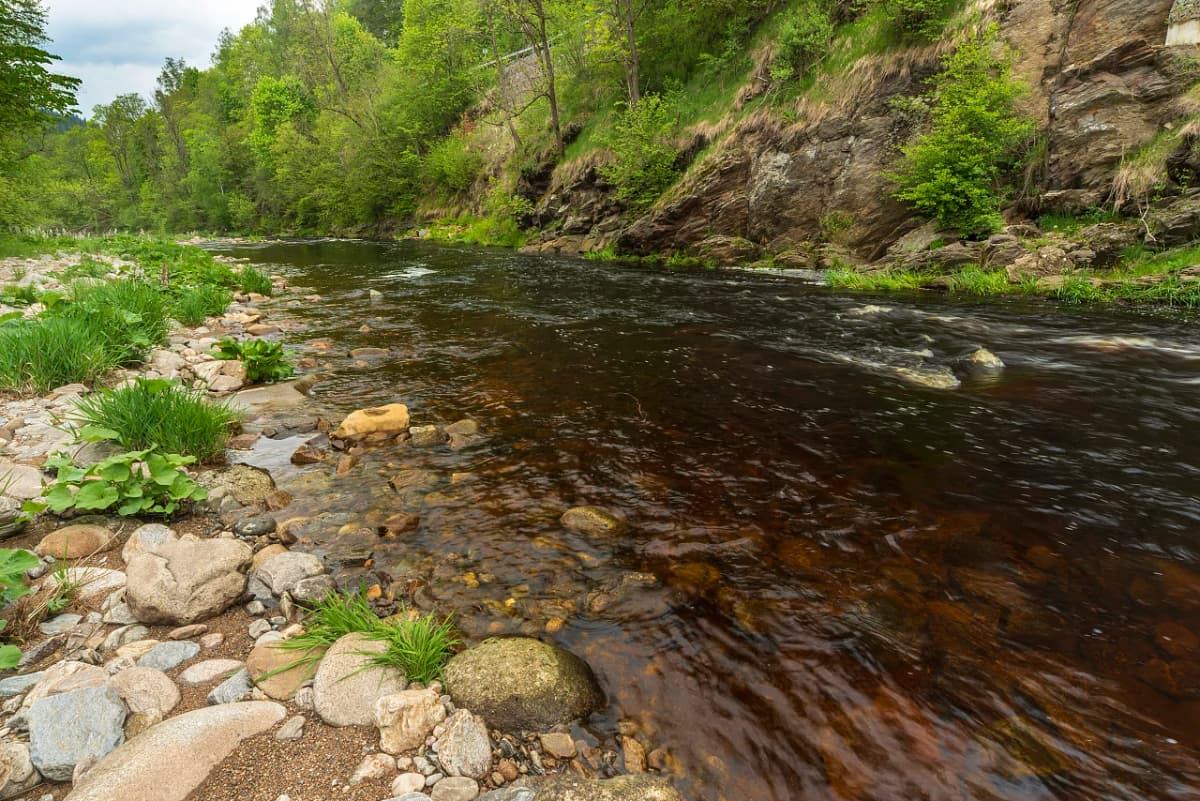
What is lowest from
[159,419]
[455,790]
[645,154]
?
[455,790]

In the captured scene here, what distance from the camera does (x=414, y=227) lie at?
153 ft

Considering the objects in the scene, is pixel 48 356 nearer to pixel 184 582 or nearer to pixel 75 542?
pixel 75 542

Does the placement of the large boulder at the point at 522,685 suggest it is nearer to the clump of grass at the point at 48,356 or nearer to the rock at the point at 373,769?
the rock at the point at 373,769

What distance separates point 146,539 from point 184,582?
0.89 meters

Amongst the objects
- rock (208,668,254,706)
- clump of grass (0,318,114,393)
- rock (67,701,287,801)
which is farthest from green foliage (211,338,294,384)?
rock (67,701,287,801)

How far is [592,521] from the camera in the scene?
4.31 metres

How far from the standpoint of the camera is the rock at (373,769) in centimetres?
218

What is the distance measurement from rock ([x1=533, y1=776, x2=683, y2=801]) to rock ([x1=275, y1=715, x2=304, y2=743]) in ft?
3.67

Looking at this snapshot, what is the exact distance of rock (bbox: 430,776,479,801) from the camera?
2129 millimetres

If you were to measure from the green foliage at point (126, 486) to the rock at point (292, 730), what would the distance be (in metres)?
2.48

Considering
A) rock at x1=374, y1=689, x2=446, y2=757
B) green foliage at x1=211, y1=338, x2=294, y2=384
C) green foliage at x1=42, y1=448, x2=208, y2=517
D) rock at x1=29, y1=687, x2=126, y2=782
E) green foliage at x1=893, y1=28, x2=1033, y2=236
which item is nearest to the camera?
rock at x1=29, y1=687, x2=126, y2=782

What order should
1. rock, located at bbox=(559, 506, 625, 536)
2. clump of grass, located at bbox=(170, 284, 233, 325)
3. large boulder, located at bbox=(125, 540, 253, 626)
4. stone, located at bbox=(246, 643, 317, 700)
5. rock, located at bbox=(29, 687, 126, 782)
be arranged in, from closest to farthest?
rock, located at bbox=(29, 687, 126, 782)
stone, located at bbox=(246, 643, 317, 700)
large boulder, located at bbox=(125, 540, 253, 626)
rock, located at bbox=(559, 506, 625, 536)
clump of grass, located at bbox=(170, 284, 233, 325)

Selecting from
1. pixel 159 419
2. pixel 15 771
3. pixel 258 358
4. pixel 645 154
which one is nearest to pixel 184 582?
pixel 15 771

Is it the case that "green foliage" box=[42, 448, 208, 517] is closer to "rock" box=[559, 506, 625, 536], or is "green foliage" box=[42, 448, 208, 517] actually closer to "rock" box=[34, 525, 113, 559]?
"rock" box=[34, 525, 113, 559]
